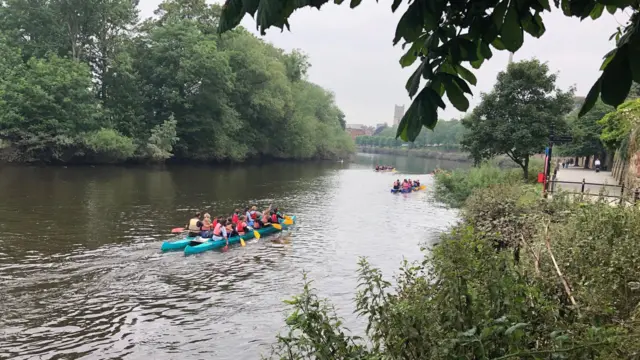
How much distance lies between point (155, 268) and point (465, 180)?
13081 mm

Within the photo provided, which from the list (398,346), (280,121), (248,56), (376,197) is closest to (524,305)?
(398,346)

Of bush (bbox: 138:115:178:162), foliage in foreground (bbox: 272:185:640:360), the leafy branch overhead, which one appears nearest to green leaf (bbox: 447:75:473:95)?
the leafy branch overhead

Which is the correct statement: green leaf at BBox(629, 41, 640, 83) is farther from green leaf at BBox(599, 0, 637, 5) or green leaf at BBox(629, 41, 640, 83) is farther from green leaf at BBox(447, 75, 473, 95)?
green leaf at BBox(447, 75, 473, 95)

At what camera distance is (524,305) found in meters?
3.53

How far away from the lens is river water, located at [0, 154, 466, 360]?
8797mm

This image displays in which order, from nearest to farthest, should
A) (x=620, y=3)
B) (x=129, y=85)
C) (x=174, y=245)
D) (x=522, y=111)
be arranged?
1. (x=620, y=3)
2. (x=174, y=245)
3. (x=522, y=111)
4. (x=129, y=85)

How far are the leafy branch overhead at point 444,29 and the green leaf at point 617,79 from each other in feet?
0.69

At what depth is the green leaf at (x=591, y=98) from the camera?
170 centimetres

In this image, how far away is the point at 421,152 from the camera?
124250 mm

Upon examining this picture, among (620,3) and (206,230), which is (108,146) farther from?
(620,3)

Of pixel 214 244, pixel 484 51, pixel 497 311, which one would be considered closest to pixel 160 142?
pixel 214 244

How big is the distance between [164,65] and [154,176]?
570 inches

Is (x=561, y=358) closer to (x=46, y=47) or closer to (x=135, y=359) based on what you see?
(x=135, y=359)

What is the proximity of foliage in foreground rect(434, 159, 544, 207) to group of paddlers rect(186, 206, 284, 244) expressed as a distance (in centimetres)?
744
